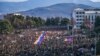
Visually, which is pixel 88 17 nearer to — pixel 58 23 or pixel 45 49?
pixel 58 23

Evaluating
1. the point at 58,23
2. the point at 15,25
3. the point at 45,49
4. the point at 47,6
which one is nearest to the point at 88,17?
the point at 58,23

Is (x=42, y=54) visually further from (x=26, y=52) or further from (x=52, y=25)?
(x=52, y=25)

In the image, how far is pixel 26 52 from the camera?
27.2ft

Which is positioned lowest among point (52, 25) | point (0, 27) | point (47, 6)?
point (47, 6)

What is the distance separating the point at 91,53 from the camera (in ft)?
26.8

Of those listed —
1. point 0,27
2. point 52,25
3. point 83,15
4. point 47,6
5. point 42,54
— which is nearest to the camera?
point 42,54

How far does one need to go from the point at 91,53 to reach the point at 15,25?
32.3ft

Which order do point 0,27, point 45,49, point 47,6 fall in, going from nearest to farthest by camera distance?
point 45,49, point 0,27, point 47,6

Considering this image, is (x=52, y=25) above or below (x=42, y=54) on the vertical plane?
below

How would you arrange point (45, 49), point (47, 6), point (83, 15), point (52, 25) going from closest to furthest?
point (45, 49) → point (52, 25) → point (83, 15) → point (47, 6)

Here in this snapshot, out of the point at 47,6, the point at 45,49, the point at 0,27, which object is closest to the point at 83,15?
the point at 0,27

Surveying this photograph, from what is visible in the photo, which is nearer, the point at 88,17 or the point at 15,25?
the point at 15,25

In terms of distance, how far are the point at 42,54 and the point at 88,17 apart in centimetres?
1417

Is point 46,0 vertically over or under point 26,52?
under
